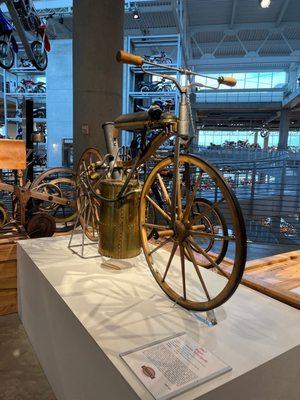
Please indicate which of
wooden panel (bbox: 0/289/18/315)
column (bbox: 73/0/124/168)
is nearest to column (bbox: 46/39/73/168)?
column (bbox: 73/0/124/168)

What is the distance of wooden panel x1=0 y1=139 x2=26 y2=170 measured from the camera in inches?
122

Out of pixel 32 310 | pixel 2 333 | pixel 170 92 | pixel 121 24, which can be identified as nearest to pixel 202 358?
pixel 32 310

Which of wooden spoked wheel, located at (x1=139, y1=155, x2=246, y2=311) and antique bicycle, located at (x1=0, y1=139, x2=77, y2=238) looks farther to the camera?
antique bicycle, located at (x1=0, y1=139, x2=77, y2=238)

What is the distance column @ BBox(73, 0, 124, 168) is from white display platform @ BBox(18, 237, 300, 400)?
225 centimetres

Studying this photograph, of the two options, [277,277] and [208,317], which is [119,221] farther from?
[277,277]

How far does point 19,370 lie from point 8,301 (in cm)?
87

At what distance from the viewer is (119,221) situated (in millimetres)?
2291

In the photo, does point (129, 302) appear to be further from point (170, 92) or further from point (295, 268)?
point (170, 92)

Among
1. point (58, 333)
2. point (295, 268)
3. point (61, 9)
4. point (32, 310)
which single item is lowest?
point (32, 310)

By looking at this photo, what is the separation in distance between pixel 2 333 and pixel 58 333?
1.04 m

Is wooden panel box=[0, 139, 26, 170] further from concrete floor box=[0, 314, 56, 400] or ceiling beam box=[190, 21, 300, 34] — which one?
ceiling beam box=[190, 21, 300, 34]

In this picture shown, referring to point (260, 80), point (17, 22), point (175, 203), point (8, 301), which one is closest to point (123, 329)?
point (175, 203)

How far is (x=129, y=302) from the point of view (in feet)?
5.88

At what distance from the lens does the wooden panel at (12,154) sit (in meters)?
3.11
